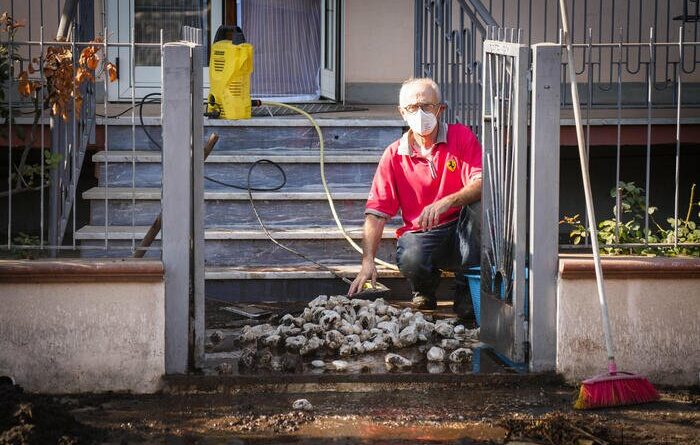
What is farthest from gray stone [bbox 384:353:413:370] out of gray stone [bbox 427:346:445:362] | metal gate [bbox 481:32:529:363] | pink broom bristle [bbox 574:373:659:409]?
Result: pink broom bristle [bbox 574:373:659:409]

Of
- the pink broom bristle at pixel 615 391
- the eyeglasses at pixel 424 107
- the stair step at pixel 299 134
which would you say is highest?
the eyeglasses at pixel 424 107

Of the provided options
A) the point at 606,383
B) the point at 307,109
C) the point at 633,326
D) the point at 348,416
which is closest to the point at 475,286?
the point at 633,326

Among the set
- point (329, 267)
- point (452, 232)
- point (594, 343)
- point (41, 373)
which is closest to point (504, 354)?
point (594, 343)

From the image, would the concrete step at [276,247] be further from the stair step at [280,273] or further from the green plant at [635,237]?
the green plant at [635,237]

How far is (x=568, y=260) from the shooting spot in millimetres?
6059

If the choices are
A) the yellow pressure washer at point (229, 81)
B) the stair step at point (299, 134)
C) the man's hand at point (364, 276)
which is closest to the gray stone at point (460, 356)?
the man's hand at point (364, 276)

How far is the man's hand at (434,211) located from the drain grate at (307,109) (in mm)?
2978

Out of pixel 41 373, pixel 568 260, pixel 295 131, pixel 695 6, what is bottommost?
pixel 41 373

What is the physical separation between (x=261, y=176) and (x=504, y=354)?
3126mm

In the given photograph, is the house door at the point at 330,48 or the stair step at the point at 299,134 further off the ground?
the house door at the point at 330,48

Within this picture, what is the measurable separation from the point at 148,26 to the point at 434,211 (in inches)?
192

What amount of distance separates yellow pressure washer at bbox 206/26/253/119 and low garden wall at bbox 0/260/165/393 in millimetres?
3661

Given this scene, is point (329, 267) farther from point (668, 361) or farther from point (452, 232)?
point (668, 361)

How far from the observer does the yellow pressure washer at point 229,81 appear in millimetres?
9430
